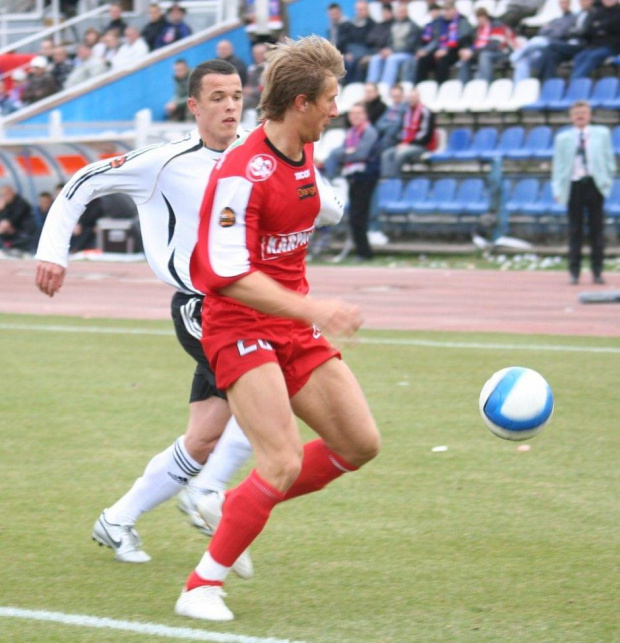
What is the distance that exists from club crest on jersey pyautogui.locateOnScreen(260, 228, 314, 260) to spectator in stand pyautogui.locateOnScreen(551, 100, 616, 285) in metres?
11.6

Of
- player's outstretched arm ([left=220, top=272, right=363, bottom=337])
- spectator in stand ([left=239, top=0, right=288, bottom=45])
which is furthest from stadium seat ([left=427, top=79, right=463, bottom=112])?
player's outstretched arm ([left=220, top=272, right=363, bottom=337])

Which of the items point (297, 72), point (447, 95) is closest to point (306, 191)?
point (297, 72)

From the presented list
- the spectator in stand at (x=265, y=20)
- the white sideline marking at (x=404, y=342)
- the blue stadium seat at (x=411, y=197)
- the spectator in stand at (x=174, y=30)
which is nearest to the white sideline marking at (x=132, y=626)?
the white sideline marking at (x=404, y=342)

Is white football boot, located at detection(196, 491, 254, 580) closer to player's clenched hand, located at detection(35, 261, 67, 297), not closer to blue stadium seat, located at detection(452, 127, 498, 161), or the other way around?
player's clenched hand, located at detection(35, 261, 67, 297)

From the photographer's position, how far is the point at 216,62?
5562 mm

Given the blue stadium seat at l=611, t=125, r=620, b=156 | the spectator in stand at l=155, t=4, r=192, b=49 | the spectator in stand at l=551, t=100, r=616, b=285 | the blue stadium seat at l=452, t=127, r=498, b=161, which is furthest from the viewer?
the spectator in stand at l=155, t=4, r=192, b=49

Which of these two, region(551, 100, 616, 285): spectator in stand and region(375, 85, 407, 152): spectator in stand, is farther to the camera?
region(375, 85, 407, 152): spectator in stand

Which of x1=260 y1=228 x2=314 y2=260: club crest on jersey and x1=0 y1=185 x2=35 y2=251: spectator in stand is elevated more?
x1=260 y1=228 x2=314 y2=260: club crest on jersey

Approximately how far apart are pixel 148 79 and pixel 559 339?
633 inches

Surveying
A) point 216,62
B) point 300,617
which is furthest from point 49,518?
point 216,62

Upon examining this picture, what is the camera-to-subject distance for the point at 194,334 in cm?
531

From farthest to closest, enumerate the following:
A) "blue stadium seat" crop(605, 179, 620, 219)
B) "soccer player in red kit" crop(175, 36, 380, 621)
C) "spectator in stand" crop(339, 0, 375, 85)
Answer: "spectator in stand" crop(339, 0, 375, 85) → "blue stadium seat" crop(605, 179, 620, 219) → "soccer player in red kit" crop(175, 36, 380, 621)

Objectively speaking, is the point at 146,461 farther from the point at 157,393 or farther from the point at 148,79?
the point at 148,79

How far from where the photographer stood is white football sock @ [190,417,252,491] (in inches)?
207
